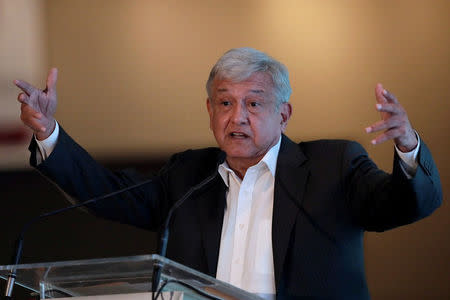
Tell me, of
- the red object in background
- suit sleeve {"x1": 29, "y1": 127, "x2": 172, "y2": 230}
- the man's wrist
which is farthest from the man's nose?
the red object in background

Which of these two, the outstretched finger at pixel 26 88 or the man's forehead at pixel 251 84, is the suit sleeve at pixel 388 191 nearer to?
the man's forehead at pixel 251 84

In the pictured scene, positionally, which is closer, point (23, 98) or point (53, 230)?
point (23, 98)

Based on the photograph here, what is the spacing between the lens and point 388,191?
1.71m

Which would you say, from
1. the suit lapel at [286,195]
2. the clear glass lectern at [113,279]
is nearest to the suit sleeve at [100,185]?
the suit lapel at [286,195]

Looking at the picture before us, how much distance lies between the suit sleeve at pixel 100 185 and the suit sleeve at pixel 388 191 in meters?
0.52

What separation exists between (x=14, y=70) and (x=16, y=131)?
26 cm

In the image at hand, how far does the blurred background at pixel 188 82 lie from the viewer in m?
3.02

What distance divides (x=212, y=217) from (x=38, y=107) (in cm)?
52

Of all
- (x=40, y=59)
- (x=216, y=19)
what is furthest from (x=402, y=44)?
(x=40, y=59)

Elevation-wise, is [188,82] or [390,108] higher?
[188,82]

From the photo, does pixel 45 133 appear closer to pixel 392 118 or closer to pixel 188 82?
pixel 392 118

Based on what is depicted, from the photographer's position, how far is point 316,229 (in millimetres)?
1860

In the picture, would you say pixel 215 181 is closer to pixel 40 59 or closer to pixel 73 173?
pixel 73 173

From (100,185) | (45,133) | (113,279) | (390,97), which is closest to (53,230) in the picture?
(100,185)
